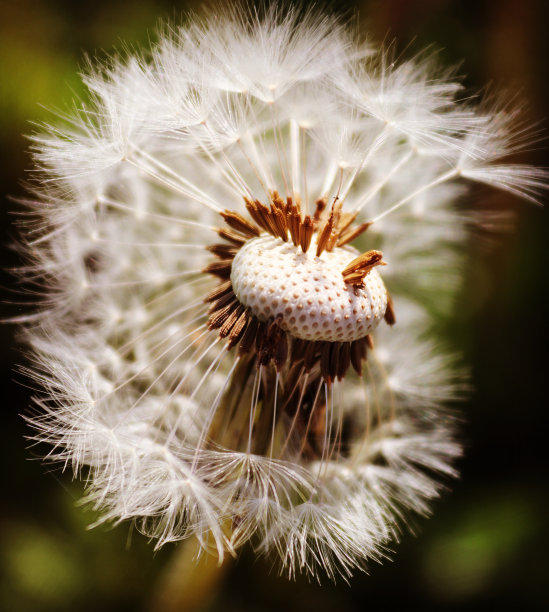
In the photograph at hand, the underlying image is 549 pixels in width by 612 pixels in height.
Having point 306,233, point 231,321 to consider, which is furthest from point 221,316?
point 306,233

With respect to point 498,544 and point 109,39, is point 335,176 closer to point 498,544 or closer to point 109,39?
point 109,39

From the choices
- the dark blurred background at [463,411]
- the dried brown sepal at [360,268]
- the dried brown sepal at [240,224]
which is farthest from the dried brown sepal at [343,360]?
the dark blurred background at [463,411]

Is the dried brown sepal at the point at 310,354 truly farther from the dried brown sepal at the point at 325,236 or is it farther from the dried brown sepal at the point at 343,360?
the dried brown sepal at the point at 325,236

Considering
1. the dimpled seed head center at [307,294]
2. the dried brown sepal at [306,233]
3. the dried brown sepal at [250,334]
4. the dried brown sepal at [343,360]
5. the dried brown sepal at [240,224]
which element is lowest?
the dried brown sepal at [250,334]

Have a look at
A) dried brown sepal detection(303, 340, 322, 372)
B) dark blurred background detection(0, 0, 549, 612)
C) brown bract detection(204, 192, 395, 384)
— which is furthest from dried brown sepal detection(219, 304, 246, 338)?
dark blurred background detection(0, 0, 549, 612)

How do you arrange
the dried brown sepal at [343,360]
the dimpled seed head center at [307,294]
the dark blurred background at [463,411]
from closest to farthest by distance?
the dimpled seed head center at [307,294], the dried brown sepal at [343,360], the dark blurred background at [463,411]
